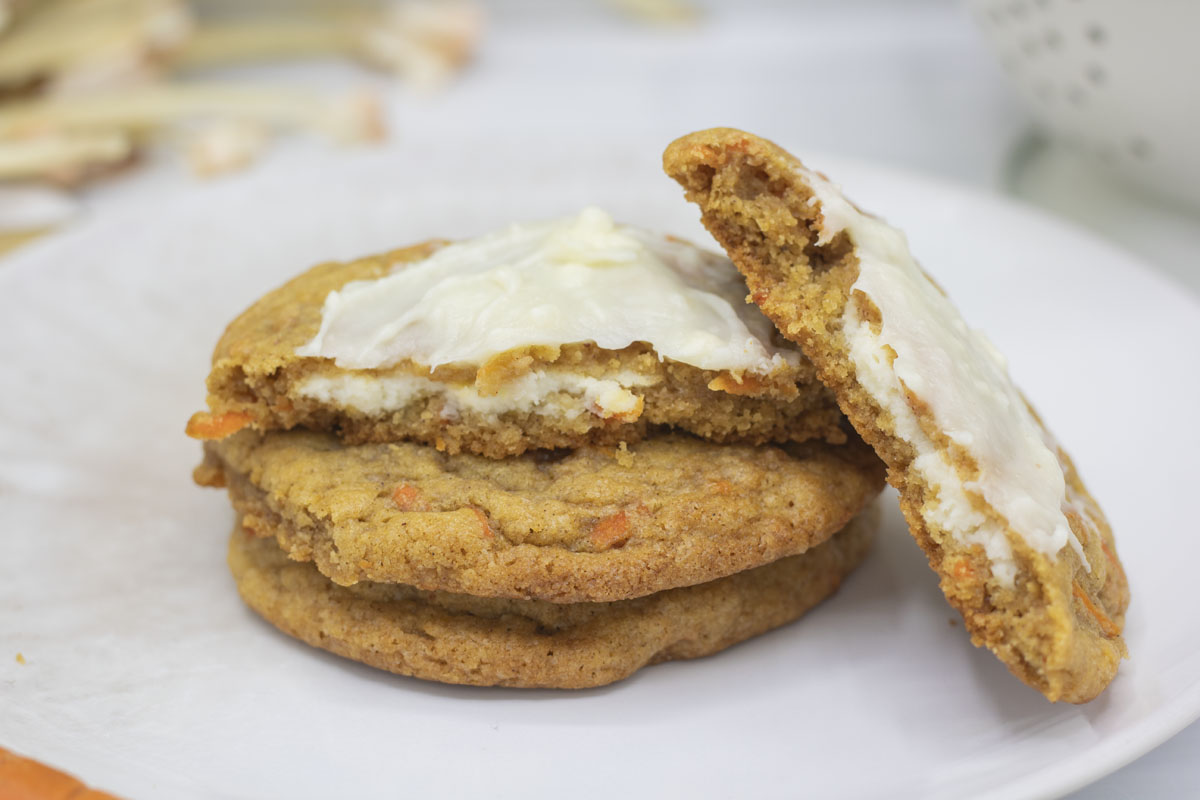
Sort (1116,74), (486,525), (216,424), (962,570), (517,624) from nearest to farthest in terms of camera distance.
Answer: (962,570) → (486,525) → (517,624) → (216,424) → (1116,74)

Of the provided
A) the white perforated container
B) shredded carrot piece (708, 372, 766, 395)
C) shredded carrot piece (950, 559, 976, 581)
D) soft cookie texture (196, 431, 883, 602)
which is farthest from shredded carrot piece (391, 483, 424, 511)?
the white perforated container

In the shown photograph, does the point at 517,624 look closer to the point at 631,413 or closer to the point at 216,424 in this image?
the point at 631,413

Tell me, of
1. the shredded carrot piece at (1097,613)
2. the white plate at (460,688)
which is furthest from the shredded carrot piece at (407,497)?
the shredded carrot piece at (1097,613)

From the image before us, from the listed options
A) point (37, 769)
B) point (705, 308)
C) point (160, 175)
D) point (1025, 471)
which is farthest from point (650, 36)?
point (37, 769)

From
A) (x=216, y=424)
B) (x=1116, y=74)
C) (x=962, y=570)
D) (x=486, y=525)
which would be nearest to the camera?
(x=962, y=570)

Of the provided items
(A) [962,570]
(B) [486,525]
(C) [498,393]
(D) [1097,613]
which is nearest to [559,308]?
(C) [498,393]

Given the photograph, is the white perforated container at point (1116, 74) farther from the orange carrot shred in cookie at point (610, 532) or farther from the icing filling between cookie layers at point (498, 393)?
the orange carrot shred in cookie at point (610, 532)

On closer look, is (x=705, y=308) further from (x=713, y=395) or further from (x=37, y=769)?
(x=37, y=769)
